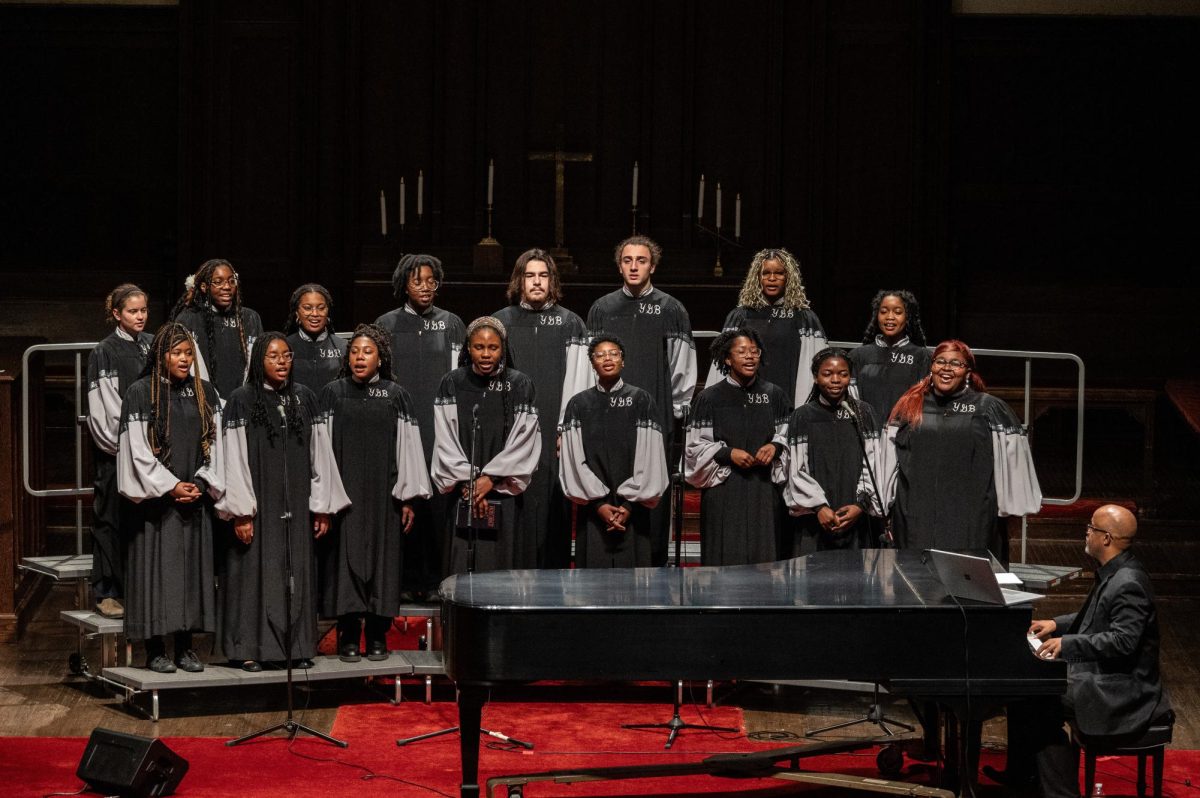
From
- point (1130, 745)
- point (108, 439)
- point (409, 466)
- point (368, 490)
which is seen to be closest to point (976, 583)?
point (1130, 745)

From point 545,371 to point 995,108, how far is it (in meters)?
5.36

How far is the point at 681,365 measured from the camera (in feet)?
27.3

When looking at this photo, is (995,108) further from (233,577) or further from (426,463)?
(233,577)

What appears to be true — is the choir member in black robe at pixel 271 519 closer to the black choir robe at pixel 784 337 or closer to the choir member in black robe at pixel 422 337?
the choir member in black robe at pixel 422 337

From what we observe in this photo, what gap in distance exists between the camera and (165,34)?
12.1 metres

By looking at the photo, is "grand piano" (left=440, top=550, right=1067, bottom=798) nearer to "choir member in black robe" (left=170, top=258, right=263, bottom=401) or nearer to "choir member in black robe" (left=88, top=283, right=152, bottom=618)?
"choir member in black robe" (left=88, top=283, right=152, bottom=618)

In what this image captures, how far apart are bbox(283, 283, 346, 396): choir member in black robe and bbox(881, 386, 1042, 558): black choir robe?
8.42ft

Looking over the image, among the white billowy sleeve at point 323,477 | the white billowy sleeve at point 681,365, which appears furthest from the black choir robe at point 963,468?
the white billowy sleeve at point 323,477

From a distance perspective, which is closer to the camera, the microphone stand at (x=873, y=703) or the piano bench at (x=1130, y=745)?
the piano bench at (x=1130, y=745)

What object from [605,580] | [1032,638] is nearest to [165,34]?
[605,580]

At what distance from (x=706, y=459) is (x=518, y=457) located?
81cm

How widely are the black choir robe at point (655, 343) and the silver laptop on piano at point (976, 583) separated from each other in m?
2.71

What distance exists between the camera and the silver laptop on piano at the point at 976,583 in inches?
215

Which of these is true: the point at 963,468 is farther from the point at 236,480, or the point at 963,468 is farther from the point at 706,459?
the point at 236,480
